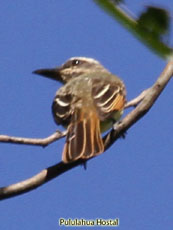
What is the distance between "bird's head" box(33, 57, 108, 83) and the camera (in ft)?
19.1

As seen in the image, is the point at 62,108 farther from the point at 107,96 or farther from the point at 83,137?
the point at 83,137

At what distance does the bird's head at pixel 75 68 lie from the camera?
5819 millimetres

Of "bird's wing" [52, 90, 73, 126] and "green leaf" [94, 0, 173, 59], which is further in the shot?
"bird's wing" [52, 90, 73, 126]

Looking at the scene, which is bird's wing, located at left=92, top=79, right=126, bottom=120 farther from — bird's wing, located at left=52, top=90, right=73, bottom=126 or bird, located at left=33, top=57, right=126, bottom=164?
bird's wing, located at left=52, top=90, right=73, bottom=126

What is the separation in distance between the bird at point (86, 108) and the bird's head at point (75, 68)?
18 millimetres

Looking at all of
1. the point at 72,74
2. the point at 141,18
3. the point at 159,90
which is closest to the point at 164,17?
the point at 141,18

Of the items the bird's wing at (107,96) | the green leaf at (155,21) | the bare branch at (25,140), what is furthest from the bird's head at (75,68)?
the green leaf at (155,21)

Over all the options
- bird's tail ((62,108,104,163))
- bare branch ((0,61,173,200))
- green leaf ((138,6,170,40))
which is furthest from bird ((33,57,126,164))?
green leaf ((138,6,170,40))

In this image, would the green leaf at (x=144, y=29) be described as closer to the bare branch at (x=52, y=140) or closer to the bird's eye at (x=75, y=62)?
the bare branch at (x=52, y=140)

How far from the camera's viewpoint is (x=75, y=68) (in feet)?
21.9

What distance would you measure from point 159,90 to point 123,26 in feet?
6.37

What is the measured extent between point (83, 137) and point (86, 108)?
62 cm

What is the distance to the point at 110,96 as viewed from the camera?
5016 mm

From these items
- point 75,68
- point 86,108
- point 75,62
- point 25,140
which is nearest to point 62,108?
point 86,108
